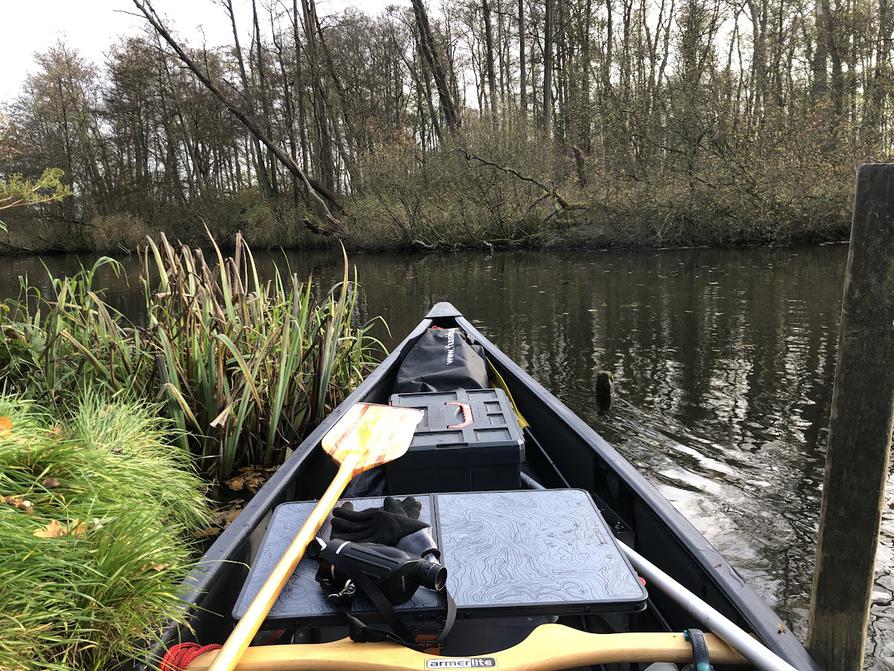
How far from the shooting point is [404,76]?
2534 centimetres

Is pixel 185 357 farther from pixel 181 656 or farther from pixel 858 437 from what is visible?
pixel 858 437

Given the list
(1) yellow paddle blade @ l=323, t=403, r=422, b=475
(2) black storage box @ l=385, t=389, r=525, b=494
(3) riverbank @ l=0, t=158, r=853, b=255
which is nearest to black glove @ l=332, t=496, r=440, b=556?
(1) yellow paddle blade @ l=323, t=403, r=422, b=475

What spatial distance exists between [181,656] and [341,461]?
1.01m

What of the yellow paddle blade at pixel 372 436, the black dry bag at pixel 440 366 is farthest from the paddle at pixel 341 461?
the black dry bag at pixel 440 366

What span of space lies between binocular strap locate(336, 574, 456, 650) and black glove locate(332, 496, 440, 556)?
146mm

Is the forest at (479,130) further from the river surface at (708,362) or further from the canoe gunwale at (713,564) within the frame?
the canoe gunwale at (713,564)

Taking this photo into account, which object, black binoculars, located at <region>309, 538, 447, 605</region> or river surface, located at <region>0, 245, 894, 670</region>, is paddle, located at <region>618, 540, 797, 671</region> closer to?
black binoculars, located at <region>309, 538, 447, 605</region>

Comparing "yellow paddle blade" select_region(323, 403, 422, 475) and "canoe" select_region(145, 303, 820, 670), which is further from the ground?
"yellow paddle blade" select_region(323, 403, 422, 475)

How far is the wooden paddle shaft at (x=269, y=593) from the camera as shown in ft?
Answer: 3.81

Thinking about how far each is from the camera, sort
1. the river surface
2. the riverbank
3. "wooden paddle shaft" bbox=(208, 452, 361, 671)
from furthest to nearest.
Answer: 1. the riverbank
2. the river surface
3. "wooden paddle shaft" bbox=(208, 452, 361, 671)

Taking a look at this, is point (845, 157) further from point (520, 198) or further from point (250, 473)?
point (250, 473)

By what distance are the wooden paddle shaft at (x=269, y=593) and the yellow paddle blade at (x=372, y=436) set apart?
0.41 meters

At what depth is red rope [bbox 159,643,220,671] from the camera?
128 centimetres

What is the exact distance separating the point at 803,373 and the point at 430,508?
18.0 ft
